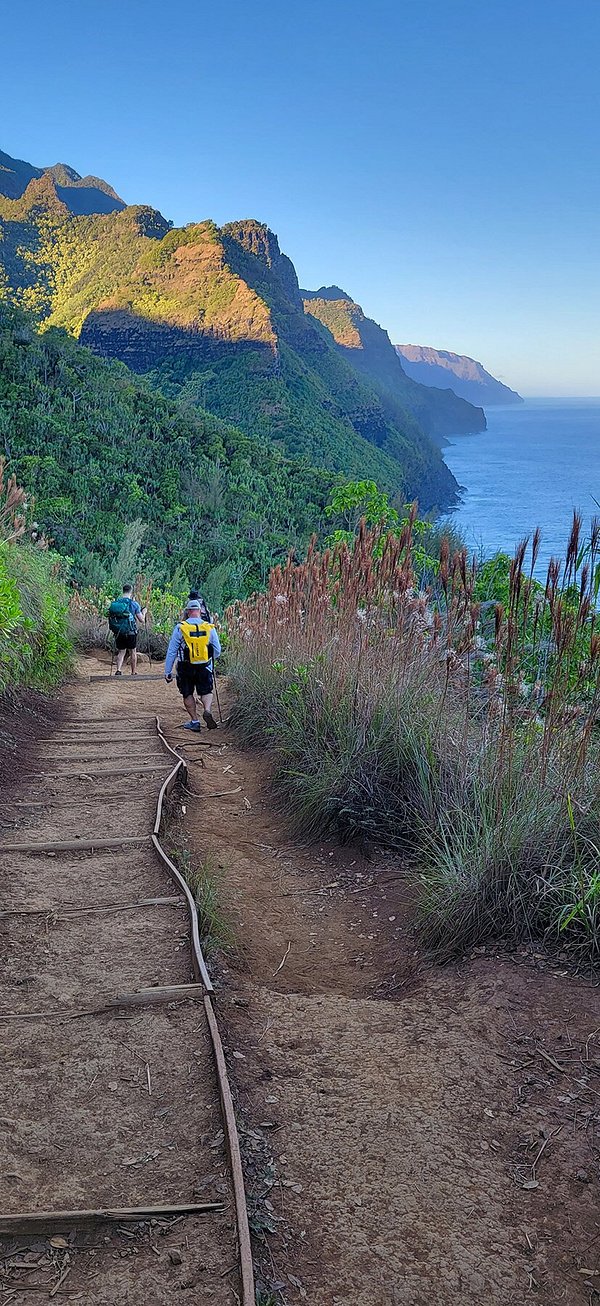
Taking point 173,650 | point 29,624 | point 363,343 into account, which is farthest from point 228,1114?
point 363,343

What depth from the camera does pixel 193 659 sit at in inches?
305

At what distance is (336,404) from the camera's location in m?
90.9

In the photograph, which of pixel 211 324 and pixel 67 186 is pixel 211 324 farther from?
pixel 67 186

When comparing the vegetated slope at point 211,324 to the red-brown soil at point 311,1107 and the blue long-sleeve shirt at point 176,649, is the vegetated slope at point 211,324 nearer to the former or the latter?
the blue long-sleeve shirt at point 176,649

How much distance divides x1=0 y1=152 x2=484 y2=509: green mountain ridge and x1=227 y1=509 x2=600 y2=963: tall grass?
194 ft

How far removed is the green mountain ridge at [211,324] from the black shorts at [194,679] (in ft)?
187

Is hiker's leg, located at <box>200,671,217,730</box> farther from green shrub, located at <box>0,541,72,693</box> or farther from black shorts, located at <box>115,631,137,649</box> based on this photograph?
black shorts, located at <box>115,631,137,649</box>

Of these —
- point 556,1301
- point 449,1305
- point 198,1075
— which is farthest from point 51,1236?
point 556,1301

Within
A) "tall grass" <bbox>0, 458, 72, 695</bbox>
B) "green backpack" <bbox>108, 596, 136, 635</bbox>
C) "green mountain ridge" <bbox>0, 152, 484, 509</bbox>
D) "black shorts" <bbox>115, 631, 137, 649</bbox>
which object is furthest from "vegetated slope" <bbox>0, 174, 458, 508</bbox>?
"tall grass" <bbox>0, 458, 72, 695</bbox>

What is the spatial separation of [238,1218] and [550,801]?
6.69 feet

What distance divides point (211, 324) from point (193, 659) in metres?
85.6

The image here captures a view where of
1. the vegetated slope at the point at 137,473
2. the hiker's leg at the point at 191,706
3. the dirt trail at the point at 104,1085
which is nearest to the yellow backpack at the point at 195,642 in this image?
the hiker's leg at the point at 191,706

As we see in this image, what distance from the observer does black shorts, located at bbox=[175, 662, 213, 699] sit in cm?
780

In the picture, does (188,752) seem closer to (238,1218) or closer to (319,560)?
(319,560)
